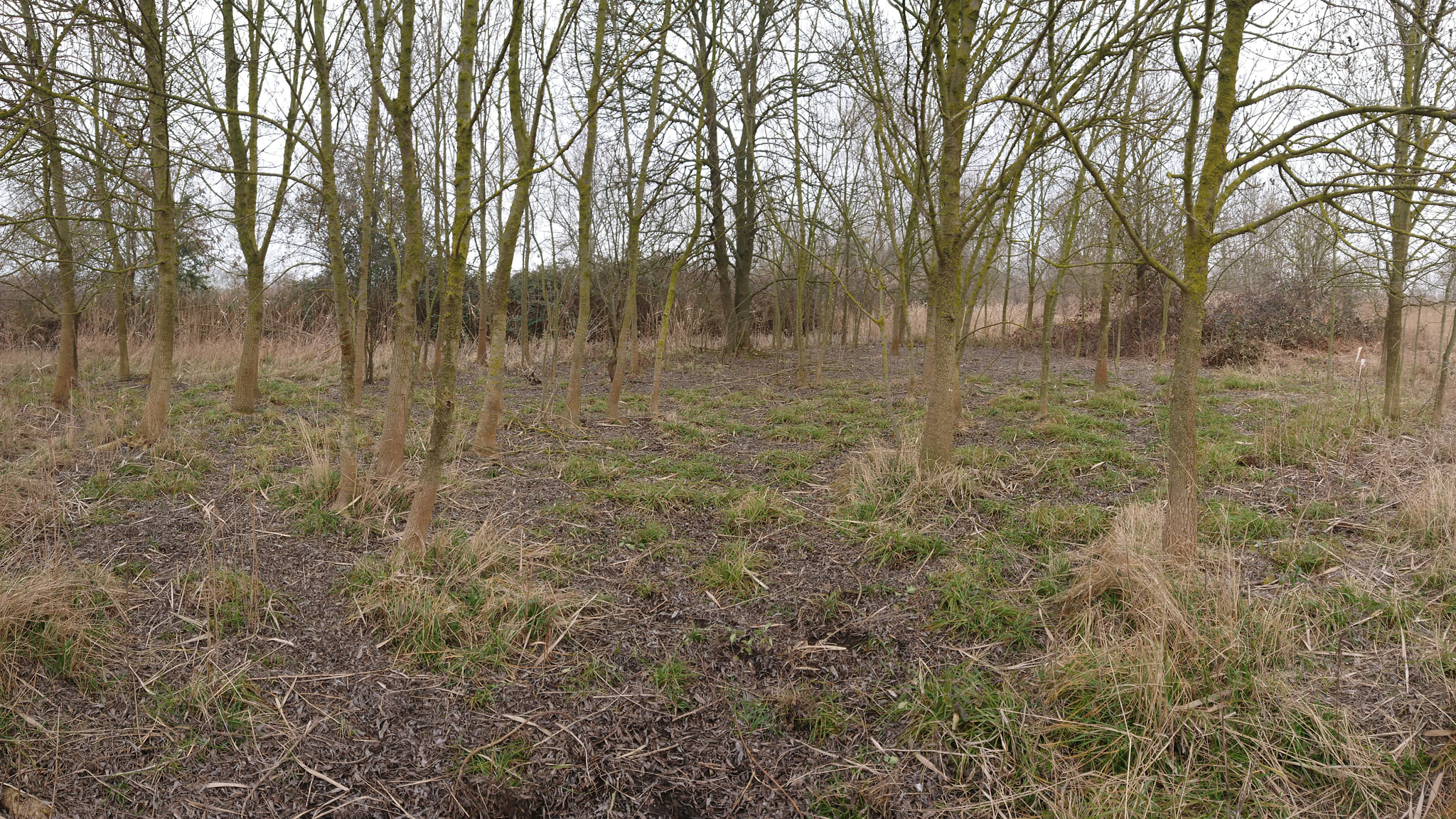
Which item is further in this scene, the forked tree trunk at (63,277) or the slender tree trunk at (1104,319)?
the slender tree trunk at (1104,319)

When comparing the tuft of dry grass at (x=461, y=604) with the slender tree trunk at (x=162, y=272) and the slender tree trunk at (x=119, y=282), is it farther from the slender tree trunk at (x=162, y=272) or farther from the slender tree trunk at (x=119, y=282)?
the slender tree trunk at (x=119, y=282)

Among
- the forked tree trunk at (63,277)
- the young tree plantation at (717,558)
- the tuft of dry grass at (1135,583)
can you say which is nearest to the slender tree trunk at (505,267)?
the young tree plantation at (717,558)

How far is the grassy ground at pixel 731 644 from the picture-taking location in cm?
222

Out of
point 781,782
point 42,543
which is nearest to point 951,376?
point 781,782

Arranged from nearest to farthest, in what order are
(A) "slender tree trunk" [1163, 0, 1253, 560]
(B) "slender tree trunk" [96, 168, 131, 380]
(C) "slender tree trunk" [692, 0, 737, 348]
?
(A) "slender tree trunk" [1163, 0, 1253, 560] → (B) "slender tree trunk" [96, 168, 131, 380] → (C) "slender tree trunk" [692, 0, 737, 348]

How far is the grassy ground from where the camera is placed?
87.6 inches

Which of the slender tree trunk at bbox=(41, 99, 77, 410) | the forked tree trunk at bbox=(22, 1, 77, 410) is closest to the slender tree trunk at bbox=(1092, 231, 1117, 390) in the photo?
the forked tree trunk at bbox=(22, 1, 77, 410)

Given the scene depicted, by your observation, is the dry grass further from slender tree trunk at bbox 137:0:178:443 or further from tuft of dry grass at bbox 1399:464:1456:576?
slender tree trunk at bbox 137:0:178:443

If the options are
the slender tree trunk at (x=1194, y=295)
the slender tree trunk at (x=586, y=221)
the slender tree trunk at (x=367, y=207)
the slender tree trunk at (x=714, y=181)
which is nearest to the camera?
the slender tree trunk at (x=1194, y=295)

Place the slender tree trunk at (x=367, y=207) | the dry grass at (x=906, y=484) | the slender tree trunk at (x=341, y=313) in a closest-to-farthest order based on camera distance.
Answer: the slender tree trunk at (x=341, y=313), the dry grass at (x=906, y=484), the slender tree trunk at (x=367, y=207)

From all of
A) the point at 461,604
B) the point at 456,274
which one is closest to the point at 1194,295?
the point at 456,274

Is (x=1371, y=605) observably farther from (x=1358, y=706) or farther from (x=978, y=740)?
(x=978, y=740)

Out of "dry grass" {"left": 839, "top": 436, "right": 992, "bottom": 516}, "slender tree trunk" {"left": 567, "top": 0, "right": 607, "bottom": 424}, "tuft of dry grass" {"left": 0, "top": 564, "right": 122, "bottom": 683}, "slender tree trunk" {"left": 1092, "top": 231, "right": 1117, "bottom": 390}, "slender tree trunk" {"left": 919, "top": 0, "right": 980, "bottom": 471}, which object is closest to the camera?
"tuft of dry grass" {"left": 0, "top": 564, "right": 122, "bottom": 683}

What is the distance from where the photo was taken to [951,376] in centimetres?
493
